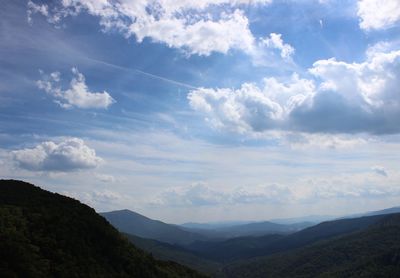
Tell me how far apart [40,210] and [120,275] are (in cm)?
4845

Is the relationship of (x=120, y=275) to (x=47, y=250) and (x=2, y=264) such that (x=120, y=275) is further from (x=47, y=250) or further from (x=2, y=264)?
(x=2, y=264)

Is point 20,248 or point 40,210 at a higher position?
point 40,210

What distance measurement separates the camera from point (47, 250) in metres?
162

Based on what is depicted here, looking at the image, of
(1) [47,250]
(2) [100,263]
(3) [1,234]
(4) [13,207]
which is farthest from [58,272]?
(4) [13,207]

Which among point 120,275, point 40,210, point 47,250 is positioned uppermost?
point 40,210

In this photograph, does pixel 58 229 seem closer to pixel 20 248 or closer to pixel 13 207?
pixel 13 207

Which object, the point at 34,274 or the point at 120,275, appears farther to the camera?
the point at 120,275

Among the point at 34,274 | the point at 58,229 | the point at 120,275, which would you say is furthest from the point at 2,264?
the point at 120,275

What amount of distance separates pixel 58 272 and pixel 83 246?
111 feet

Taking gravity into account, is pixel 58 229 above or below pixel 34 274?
above

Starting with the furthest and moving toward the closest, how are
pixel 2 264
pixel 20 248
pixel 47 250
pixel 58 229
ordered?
pixel 58 229 → pixel 47 250 → pixel 20 248 → pixel 2 264

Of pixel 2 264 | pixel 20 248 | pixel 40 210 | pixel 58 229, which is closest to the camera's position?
pixel 2 264

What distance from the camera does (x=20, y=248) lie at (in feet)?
473

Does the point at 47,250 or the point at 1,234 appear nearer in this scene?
the point at 1,234
